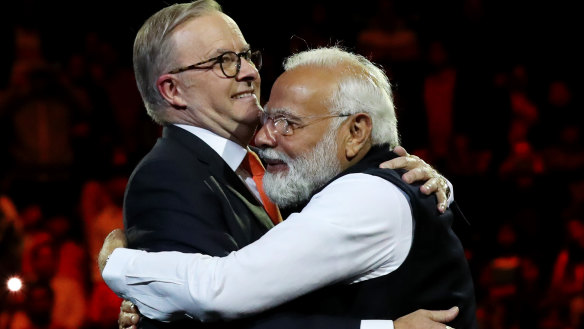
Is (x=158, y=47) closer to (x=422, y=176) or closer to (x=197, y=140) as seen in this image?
(x=197, y=140)

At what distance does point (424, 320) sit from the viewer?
93.6 inches

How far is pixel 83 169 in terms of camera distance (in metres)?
7.77

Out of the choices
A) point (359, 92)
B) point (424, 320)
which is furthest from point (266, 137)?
point (424, 320)

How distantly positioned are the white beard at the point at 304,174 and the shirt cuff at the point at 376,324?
43 cm

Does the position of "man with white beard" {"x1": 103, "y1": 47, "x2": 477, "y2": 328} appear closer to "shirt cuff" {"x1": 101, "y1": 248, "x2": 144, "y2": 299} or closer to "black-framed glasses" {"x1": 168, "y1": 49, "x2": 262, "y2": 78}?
"shirt cuff" {"x1": 101, "y1": 248, "x2": 144, "y2": 299}

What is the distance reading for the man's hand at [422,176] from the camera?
2.47m

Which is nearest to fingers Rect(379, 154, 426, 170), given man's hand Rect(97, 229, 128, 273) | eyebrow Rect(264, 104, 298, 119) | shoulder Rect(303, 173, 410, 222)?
shoulder Rect(303, 173, 410, 222)

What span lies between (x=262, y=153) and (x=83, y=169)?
536cm

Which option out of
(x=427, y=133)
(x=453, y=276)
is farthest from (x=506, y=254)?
(x=453, y=276)

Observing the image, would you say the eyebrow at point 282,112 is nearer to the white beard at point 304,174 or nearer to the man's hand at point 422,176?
the white beard at point 304,174

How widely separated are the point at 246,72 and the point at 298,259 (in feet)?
2.64

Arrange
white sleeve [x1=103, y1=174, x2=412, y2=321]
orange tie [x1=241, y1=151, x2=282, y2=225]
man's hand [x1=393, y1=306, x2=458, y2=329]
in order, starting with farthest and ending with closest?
orange tie [x1=241, y1=151, x2=282, y2=225], man's hand [x1=393, y1=306, x2=458, y2=329], white sleeve [x1=103, y1=174, x2=412, y2=321]

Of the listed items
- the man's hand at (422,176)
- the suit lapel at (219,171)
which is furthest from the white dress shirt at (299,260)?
the suit lapel at (219,171)

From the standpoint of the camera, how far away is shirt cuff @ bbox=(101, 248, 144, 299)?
247 centimetres
